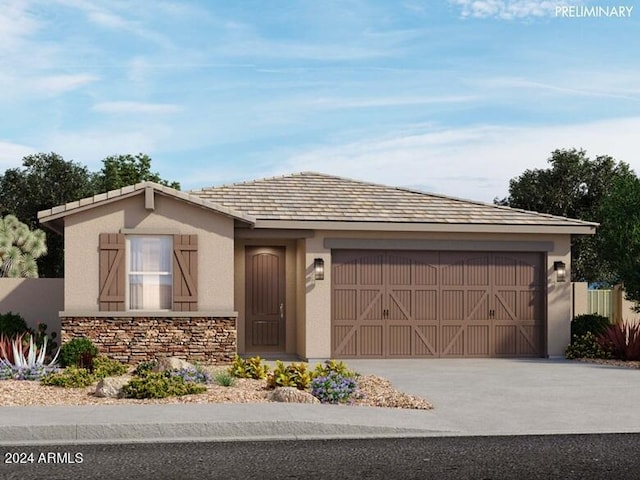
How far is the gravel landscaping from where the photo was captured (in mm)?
12055

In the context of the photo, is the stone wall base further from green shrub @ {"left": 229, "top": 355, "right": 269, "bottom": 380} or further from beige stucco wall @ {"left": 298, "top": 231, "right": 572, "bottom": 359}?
green shrub @ {"left": 229, "top": 355, "right": 269, "bottom": 380}

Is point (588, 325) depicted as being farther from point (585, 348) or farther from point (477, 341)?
point (477, 341)

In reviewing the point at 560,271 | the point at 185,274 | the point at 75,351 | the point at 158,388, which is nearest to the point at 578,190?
the point at 560,271

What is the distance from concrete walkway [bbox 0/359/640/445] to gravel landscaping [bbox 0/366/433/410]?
52 centimetres

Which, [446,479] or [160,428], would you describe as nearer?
[446,479]

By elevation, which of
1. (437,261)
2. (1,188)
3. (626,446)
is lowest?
(626,446)

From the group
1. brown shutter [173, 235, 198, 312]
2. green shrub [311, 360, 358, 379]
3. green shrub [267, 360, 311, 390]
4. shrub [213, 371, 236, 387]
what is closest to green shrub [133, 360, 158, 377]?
shrub [213, 371, 236, 387]

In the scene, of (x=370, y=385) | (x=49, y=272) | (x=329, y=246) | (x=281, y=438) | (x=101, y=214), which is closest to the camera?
(x=281, y=438)

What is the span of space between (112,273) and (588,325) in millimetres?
10652

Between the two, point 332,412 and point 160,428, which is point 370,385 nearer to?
point 332,412

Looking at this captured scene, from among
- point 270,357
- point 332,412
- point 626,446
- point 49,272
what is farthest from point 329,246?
point 49,272

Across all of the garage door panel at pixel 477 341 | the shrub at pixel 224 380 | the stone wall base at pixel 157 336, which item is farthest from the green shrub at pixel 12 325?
the garage door panel at pixel 477 341

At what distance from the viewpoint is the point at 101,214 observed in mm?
17859

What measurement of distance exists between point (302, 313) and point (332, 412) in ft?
28.2
